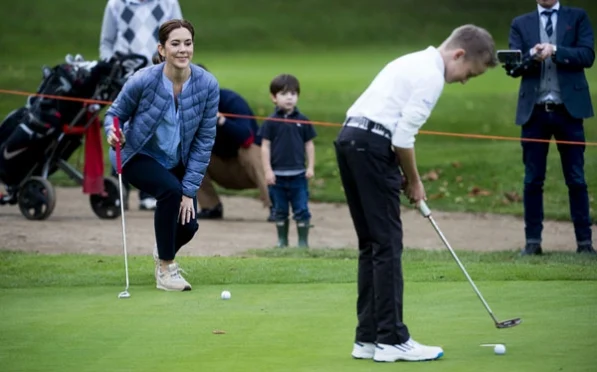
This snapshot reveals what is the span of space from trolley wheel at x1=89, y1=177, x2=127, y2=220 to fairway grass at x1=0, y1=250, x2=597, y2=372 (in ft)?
9.94

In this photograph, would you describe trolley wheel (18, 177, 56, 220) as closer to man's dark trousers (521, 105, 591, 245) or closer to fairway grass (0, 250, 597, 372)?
fairway grass (0, 250, 597, 372)

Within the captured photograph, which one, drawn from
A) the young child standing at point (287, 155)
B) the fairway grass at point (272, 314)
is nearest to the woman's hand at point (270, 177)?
the young child standing at point (287, 155)

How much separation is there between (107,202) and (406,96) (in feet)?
26.2

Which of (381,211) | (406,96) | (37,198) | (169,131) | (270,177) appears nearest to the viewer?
(406,96)

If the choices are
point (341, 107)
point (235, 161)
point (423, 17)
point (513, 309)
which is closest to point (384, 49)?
point (423, 17)

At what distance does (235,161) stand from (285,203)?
1.90 meters

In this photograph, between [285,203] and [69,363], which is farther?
[285,203]

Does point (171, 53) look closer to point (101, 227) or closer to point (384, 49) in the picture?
point (101, 227)

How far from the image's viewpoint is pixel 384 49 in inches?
1464

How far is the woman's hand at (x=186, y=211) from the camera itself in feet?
31.8

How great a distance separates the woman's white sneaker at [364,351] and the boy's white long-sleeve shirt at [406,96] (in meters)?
1.06

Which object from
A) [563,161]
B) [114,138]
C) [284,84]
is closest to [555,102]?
[563,161]

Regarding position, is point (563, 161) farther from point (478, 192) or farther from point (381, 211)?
point (478, 192)

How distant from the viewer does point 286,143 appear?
12.9 m
